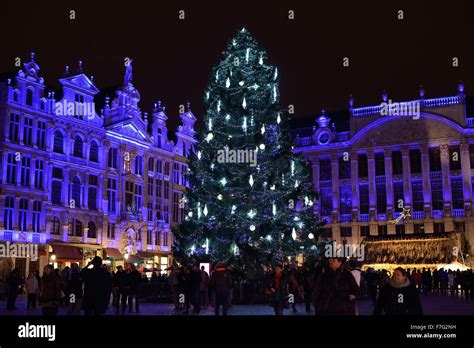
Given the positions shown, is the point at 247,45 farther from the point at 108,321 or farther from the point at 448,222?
the point at 448,222

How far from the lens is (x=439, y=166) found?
5656cm

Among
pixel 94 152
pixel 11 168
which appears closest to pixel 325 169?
pixel 94 152

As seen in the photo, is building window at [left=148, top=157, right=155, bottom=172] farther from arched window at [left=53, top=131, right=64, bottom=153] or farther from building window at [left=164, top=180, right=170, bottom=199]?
arched window at [left=53, top=131, right=64, bottom=153]

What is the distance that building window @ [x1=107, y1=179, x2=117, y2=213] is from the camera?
52.2 metres

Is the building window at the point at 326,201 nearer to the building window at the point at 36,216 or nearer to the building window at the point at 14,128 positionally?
the building window at the point at 36,216

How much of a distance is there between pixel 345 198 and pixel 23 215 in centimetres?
3125

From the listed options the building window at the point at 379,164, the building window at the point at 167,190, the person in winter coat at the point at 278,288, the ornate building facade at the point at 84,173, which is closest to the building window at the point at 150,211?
the ornate building facade at the point at 84,173

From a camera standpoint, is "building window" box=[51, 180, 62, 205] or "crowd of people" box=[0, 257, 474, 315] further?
"building window" box=[51, 180, 62, 205]

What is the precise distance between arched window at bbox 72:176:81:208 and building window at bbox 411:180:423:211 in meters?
30.5

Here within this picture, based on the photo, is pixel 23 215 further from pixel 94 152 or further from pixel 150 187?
pixel 150 187

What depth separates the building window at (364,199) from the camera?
5953 cm

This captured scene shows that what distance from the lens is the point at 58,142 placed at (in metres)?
47.8

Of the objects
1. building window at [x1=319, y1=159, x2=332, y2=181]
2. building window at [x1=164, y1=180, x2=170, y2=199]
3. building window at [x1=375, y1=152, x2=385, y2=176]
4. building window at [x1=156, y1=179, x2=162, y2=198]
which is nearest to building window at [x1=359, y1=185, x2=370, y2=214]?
building window at [x1=375, y1=152, x2=385, y2=176]

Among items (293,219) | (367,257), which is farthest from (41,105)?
(367,257)
